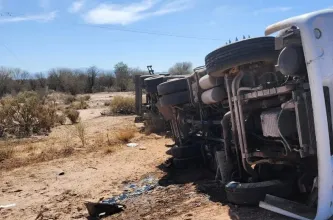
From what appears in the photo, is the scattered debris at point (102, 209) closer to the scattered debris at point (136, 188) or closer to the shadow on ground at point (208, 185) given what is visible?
the scattered debris at point (136, 188)

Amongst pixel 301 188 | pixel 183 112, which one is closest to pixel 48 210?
pixel 183 112

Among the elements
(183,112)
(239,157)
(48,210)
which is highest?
(183,112)

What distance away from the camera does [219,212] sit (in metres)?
4.57

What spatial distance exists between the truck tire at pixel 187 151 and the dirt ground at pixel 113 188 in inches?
11.0

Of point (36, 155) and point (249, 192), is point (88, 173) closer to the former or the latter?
point (36, 155)

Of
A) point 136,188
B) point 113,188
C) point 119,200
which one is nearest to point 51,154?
point 113,188

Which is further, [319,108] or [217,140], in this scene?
[217,140]

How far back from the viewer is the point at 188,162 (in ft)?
23.0

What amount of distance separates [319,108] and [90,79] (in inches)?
2339

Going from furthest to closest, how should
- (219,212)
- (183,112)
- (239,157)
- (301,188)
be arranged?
(183,112) < (239,157) < (219,212) < (301,188)

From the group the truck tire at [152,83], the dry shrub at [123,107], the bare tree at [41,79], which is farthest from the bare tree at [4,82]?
the truck tire at [152,83]

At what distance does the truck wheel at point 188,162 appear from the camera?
7.02m

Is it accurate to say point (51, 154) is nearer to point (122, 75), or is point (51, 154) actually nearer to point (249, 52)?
point (249, 52)

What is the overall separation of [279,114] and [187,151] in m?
3.32
